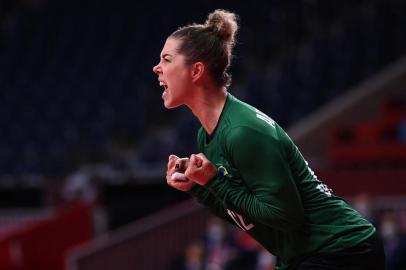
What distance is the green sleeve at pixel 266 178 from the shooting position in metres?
2.94

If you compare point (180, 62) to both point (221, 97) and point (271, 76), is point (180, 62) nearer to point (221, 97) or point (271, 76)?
point (221, 97)

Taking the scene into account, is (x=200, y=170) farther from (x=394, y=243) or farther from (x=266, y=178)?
(x=394, y=243)

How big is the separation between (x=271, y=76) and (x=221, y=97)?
405 inches

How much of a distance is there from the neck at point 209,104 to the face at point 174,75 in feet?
0.20

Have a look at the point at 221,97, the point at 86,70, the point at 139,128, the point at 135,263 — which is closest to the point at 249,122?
the point at 221,97

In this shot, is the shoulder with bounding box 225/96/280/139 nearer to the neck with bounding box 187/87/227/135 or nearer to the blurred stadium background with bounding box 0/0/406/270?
the neck with bounding box 187/87/227/135

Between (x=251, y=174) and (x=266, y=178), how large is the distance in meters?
0.06

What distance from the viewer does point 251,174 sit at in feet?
9.78

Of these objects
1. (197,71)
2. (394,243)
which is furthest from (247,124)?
(394,243)

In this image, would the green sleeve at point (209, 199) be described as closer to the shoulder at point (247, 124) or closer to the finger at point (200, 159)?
the finger at point (200, 159)

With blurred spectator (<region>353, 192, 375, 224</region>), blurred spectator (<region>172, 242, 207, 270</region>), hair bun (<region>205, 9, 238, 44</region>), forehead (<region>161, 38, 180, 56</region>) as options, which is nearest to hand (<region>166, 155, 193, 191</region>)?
forehead (<region>161, 38, 180, 56</region>)

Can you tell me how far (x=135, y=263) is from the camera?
36.0ft

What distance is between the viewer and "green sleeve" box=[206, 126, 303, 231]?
294 cm

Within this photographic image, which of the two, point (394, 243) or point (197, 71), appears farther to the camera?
point (394, 243)
